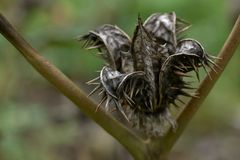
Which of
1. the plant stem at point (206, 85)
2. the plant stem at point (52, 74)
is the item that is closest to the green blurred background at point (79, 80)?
the plant stem at point (206, 85)

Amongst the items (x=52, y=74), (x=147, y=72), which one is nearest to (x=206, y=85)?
(x=147, y=72)

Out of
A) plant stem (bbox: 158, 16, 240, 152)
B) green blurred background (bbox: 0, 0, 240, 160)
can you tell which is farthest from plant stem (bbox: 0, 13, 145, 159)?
green blurred background (bbox: 0, 0, 240, 160)

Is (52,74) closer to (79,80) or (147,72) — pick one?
(147,72)

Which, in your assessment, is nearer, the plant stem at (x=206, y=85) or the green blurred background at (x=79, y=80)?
the plant stem at (x=206, y=85)

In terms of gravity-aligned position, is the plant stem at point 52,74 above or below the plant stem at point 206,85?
above

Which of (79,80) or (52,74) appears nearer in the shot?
(52,74)

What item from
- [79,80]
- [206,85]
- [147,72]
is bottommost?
[206,85]

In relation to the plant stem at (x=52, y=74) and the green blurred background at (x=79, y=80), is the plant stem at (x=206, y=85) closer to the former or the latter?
the plant stem at (x=52, y=74)
